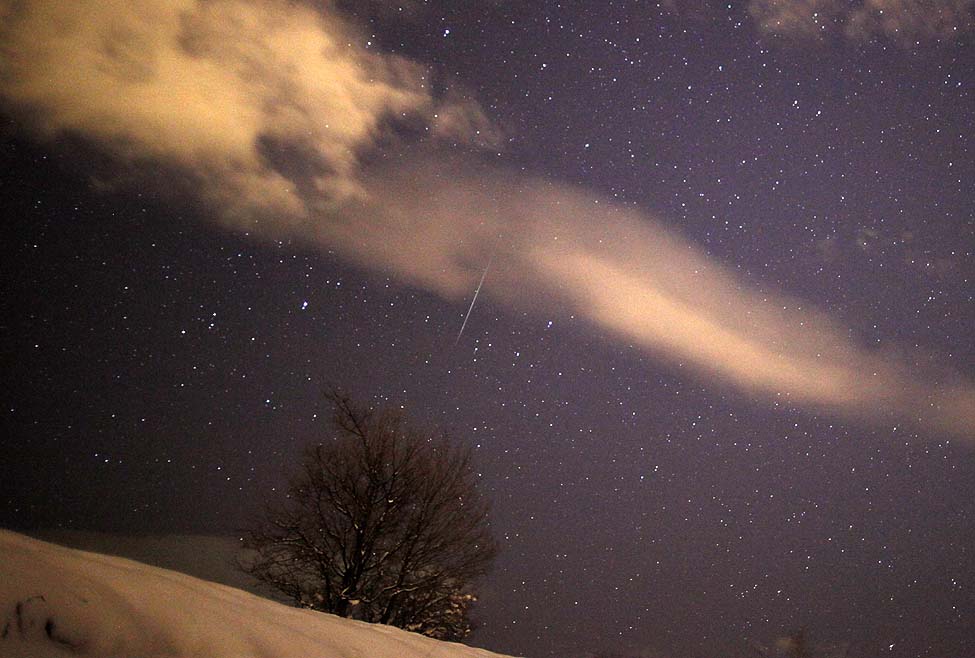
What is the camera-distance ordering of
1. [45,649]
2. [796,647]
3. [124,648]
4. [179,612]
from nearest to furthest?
[45,649]
[124,648]
[179,612]
[796,647]

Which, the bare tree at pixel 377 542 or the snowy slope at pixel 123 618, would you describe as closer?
the snowy slope at pixel 123 618

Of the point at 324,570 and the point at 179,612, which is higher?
the point at 179,612

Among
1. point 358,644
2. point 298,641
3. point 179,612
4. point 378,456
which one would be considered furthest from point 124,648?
point 378,456

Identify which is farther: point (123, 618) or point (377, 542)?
point (377, 542)

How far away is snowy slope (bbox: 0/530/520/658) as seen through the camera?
1.62m

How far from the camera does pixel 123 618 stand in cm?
187

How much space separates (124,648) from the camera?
1.76m

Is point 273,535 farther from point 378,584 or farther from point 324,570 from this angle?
point 378,584

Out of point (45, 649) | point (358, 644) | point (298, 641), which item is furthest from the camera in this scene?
point (358, 644)

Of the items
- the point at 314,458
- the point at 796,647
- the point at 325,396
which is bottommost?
the point at 796,647

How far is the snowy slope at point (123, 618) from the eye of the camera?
1.62 metres

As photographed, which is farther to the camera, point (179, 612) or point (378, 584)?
point (378, 584)

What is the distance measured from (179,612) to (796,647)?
60501mm

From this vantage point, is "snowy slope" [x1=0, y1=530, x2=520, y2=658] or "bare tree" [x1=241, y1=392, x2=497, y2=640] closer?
"snowy slope" [x1=0, y1=530, x2=520, y2=658]
